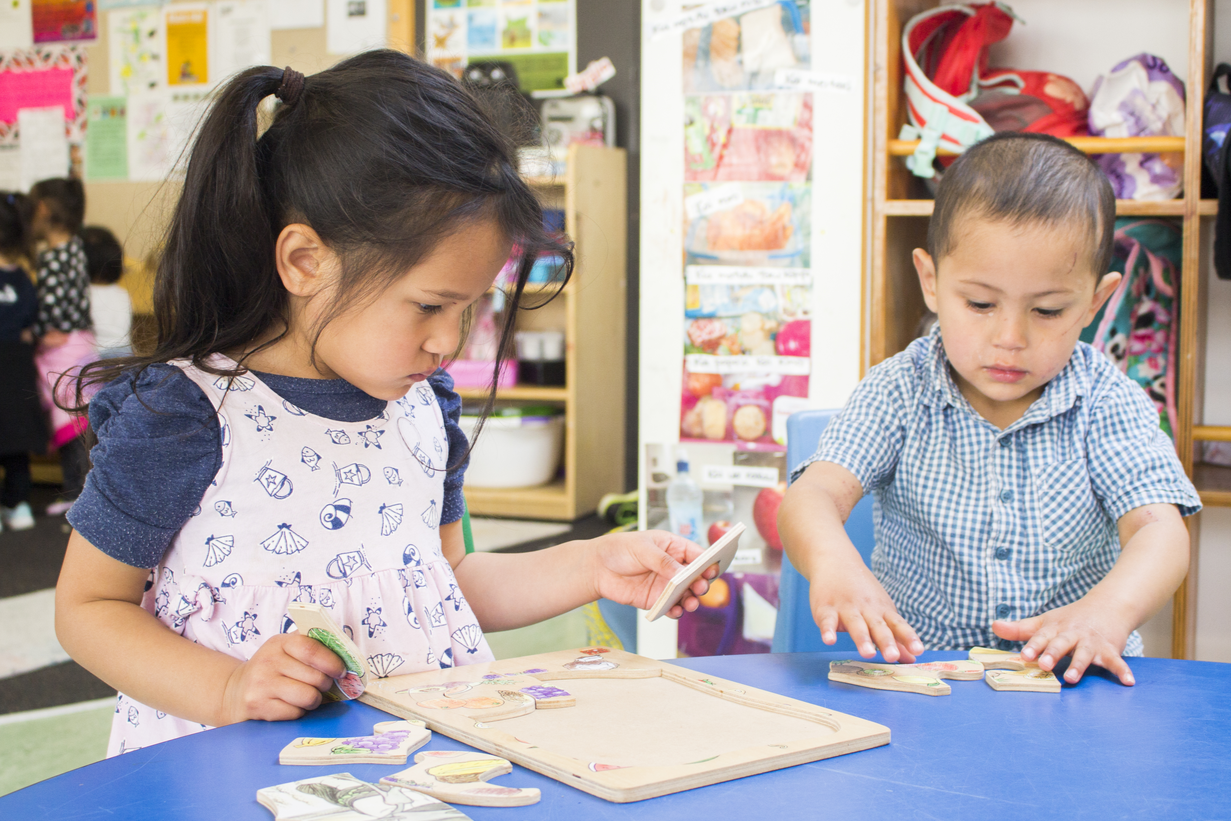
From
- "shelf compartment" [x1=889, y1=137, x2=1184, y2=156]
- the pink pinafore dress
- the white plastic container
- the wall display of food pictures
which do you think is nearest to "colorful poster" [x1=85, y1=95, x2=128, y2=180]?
the wall display of food pictures

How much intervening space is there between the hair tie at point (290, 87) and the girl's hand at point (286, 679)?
1.51 ft

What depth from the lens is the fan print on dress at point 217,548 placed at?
34.9 inches

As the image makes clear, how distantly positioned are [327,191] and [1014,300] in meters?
0.68

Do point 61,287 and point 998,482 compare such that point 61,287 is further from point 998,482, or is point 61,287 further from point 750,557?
point 998,482

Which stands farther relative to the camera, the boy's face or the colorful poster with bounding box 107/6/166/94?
the colorful poster with bounding box 107/6/166/94

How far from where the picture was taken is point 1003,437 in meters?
1.19

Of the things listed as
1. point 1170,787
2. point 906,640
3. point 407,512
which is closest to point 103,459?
point 407,512

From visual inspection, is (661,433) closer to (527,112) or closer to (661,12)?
(661,12)

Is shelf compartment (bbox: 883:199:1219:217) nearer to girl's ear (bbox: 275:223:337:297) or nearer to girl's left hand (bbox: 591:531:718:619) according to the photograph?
girl's left hand (bbox: 591:531:718:619)

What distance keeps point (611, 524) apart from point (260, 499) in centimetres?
317

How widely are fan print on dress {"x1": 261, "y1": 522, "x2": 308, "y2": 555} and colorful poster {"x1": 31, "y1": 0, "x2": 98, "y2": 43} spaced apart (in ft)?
Result: 15.9

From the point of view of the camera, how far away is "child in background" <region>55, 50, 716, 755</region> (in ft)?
2.75

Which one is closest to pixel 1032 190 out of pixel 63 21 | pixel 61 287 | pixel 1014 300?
pixel 1014 300

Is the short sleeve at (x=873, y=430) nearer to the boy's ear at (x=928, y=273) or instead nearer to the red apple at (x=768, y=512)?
the boy's ear at (x=928, y=273)
